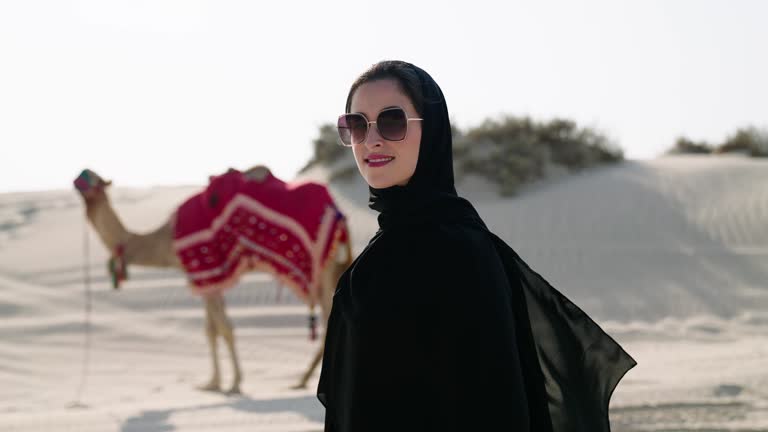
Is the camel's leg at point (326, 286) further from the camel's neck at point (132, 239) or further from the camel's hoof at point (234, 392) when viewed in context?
the camel's neck at point (132, 239)

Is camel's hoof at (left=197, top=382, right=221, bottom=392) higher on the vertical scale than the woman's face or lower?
lower

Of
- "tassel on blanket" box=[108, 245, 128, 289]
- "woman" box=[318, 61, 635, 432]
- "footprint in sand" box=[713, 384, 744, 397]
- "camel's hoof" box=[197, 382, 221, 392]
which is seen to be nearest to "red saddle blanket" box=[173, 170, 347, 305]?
"tassel on blanket" box=[108, 245, 128, 289]

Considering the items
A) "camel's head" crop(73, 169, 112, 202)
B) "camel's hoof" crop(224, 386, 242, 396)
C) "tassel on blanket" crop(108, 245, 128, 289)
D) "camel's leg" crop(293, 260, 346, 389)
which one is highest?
"camel's head" crop(73, 169, 112, 202)

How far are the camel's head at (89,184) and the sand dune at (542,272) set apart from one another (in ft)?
3.78

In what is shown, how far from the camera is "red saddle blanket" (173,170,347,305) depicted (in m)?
9.65

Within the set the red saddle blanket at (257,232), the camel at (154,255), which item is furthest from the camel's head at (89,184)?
the red saddle blanket at (257,232)

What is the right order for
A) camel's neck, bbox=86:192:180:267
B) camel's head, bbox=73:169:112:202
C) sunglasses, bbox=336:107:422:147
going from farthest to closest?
camel's neck, bbox=86:192:180:267, camel's head, bbox=73:169:112:202, sunglasses, bbox=336:107:422:147

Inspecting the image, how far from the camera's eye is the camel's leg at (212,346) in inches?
400

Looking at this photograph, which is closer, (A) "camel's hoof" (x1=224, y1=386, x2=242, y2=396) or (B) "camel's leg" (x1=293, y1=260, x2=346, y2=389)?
(A) "camel's hoof" (x1=224, y1=386, x2=242, y2=396)

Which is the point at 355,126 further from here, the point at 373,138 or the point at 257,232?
the point at 257,232

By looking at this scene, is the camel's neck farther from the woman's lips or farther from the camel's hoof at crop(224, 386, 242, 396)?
the woman's lips

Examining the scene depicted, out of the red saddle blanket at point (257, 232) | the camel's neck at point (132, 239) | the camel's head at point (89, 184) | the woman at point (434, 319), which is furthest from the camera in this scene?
the camel's neck at point (132, 239)

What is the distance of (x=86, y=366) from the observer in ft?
40.0

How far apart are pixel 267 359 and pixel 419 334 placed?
33.8 ft
